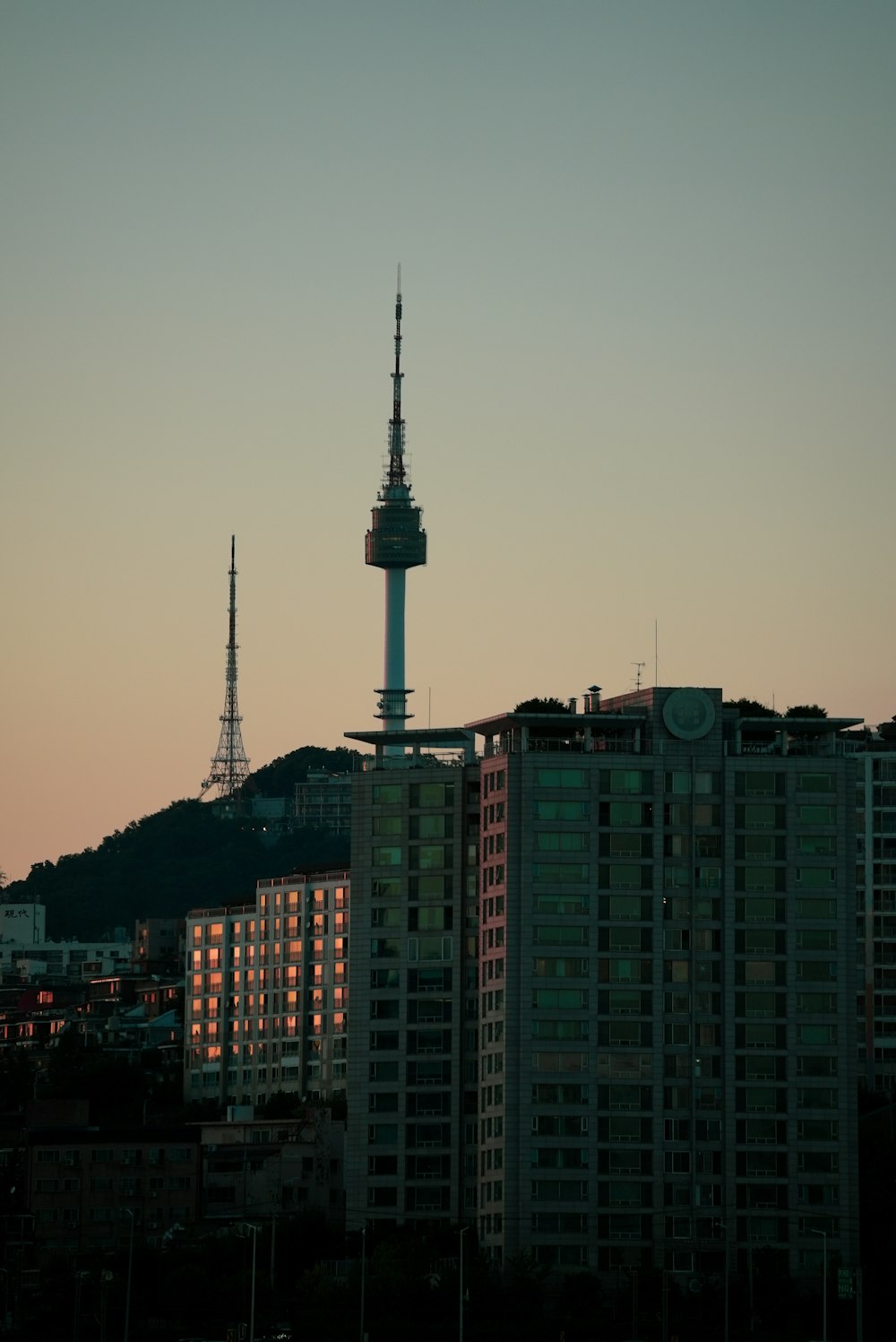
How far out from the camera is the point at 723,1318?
156m

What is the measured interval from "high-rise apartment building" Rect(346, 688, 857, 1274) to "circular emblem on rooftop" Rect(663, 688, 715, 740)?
0.49 ft

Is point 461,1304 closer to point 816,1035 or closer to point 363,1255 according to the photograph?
point 363,1255

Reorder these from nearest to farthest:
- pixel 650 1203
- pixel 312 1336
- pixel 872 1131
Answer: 1. pixel 312 1336
2. pixel 650 1203
3. pixel 872 1131

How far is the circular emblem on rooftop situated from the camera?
563ft

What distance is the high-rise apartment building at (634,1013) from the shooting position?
6491 inches

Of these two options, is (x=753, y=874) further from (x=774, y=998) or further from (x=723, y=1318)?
(x=723, y=1318)

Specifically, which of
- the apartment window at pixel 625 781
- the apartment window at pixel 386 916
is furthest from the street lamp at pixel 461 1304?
the apartment window at pixel 625 781

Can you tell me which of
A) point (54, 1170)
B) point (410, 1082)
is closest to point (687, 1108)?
point (410, 1082)

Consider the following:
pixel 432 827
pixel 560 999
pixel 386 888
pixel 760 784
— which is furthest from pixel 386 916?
pixel 760 784

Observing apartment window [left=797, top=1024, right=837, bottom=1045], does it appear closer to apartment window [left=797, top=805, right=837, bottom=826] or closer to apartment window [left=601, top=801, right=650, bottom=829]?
apartment window [left=797, top=805, right=837, bottom=826]

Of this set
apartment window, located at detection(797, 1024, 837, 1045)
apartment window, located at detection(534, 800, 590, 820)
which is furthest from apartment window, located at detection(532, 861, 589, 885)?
apartment window, located at detection(797, 1024, 837, 1045)

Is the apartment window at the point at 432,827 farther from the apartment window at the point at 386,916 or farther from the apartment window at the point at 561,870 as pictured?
the apartment window at the point at 561,870

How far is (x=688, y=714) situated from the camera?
17188 cm

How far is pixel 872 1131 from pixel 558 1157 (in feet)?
105
